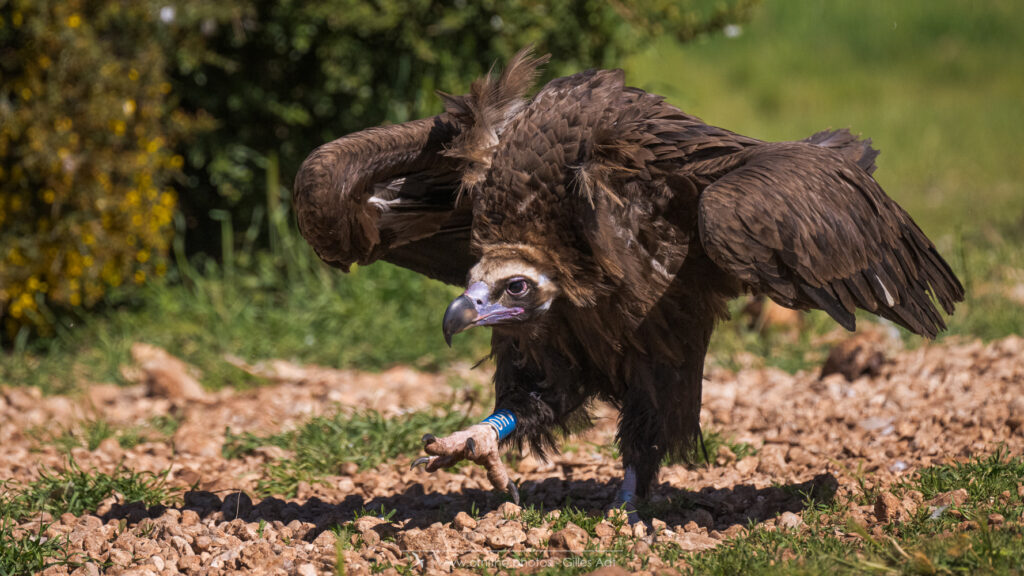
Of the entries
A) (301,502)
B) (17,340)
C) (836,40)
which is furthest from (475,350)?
(836,40)

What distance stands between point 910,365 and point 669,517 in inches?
79.5

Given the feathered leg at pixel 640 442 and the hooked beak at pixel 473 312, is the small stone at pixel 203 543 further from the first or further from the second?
the feathered leg at pixel 640 442

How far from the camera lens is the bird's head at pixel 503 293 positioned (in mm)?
3635

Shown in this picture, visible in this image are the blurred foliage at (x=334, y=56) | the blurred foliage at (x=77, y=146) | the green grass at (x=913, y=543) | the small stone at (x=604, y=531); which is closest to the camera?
the green grass at (x=913, y=543)

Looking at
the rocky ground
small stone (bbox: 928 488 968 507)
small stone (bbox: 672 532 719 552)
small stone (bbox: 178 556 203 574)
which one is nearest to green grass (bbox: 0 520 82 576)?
the rocky ground

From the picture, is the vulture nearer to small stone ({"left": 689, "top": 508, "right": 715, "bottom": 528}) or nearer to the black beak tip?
the black beak tip

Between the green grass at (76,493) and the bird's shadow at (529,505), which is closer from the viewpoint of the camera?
the bird's shadow at (529,505)

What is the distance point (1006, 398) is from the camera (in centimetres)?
471

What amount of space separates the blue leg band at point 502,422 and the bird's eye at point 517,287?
470 millimetres

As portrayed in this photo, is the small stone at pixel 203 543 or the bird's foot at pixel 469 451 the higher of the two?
the bird's foot at pixel 469 451

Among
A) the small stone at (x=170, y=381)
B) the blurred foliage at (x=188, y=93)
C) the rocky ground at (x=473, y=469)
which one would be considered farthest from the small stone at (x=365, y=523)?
the blurred foliage at (x=188, y=93)

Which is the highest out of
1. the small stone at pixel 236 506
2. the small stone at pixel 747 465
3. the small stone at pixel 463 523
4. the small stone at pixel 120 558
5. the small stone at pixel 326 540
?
the small stone at pixel 747 465

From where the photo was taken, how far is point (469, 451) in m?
3.62

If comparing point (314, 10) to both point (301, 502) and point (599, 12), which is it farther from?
point (301, 502)
